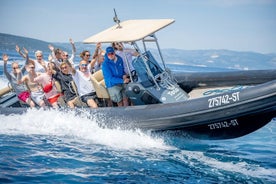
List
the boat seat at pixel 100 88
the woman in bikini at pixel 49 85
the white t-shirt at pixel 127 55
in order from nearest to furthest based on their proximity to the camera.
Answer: the white t-shirt at pixel 127 55 < the boat seat at pixel 100 88 < the woman in bikini at pixel 49 85

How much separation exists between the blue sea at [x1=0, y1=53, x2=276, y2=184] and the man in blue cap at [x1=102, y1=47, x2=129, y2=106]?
72 cm

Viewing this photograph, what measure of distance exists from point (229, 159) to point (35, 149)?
10.5ft

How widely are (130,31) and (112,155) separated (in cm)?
253

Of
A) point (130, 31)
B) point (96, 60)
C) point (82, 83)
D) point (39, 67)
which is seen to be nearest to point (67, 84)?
point (82, 83)

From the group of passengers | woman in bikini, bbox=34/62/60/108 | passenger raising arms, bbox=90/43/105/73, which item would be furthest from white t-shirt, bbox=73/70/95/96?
passenger raising arms, bbox=90/43/105/73

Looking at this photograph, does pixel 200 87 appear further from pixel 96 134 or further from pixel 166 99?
pixel 96 134

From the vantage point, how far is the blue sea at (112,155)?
4875 millimetres

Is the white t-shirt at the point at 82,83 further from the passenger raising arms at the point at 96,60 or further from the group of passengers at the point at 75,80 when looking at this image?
the passenger raising arms at the point at 96,60

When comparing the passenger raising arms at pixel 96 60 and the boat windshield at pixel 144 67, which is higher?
the passenger raising arms at pixel 96 60

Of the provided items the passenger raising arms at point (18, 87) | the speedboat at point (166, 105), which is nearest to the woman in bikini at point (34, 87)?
the passenger raising arms at point (18, 87)

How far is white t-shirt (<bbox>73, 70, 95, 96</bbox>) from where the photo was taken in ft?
25.1

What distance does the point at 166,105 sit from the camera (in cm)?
652

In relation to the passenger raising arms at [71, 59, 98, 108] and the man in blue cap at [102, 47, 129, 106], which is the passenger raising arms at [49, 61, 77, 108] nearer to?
the passenger raising arms at [71, 59, 98, 108]

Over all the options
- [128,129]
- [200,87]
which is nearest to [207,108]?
[128,129]
